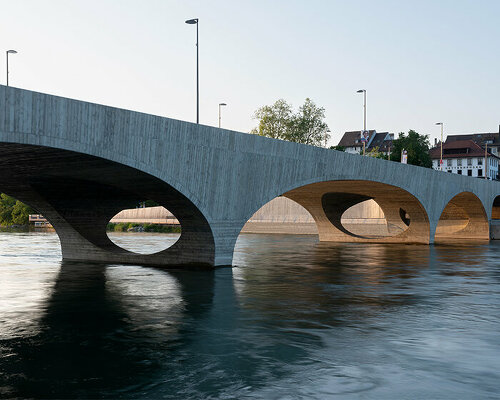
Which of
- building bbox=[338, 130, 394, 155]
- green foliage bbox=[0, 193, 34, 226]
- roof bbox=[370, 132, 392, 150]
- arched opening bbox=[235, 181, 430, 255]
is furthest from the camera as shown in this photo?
roof bbox=[370, 132, 392, 150]

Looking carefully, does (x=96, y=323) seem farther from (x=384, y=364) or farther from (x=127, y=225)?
(x=127, y=225)

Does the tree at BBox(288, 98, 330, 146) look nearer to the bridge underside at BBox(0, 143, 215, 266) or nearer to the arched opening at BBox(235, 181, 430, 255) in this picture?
the arched opening at BBox(235, 181, 430, 255)

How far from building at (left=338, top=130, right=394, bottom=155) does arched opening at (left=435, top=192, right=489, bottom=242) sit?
2589 inches

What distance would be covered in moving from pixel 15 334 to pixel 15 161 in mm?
9585

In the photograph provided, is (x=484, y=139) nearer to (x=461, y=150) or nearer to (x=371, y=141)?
(x=461, y=150)

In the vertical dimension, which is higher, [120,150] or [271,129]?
[271,129]

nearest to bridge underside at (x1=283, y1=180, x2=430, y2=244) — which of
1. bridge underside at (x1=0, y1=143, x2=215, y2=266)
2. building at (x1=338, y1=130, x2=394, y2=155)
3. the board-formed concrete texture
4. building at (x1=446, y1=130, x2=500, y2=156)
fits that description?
the board-formed concrete texture

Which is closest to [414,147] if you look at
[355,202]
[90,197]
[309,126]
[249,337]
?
[309,126]

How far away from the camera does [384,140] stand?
137875 mm

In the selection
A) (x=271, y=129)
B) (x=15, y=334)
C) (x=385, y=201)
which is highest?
(x=271, y=129)

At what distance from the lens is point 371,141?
140 m

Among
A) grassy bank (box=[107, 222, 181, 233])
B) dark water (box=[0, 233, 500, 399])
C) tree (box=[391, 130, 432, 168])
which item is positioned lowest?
dark water (box=[0, 233, 500, 399])

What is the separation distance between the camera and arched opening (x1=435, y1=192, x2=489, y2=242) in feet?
188

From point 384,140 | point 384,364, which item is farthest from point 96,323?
point 384,140
